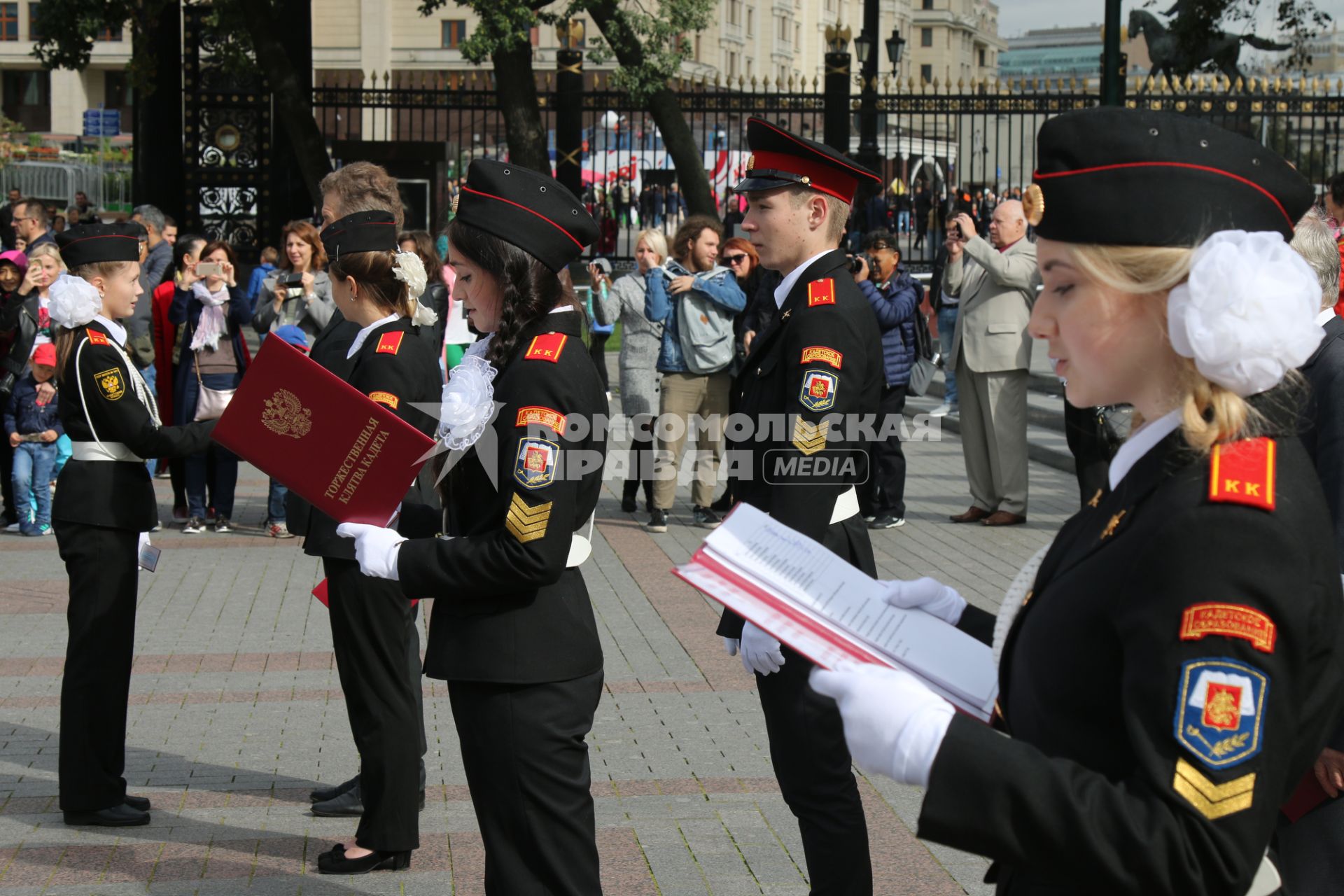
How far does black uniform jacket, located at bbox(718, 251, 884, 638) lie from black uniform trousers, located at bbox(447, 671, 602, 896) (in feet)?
2.41

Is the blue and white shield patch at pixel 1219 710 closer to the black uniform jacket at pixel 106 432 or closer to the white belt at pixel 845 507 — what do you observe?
the white belt at pixel 845 507

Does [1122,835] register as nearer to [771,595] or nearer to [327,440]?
[771,595]

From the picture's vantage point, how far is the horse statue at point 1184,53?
74.1 feet

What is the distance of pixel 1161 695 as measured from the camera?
→ 1.57 meters

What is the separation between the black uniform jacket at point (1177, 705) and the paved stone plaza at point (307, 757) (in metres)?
2.69

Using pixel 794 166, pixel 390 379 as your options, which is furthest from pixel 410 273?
pixel 794 166

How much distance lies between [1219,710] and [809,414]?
6.77ft

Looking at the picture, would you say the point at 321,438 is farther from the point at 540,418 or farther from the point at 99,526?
the point at 99,526

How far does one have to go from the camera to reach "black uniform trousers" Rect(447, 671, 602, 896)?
304 centimetres

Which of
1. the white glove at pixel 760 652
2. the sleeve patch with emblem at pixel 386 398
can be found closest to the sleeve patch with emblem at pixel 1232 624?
the white glove at pixel 760 652

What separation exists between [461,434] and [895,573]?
597 centimetres

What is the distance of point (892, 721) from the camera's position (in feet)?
5.47

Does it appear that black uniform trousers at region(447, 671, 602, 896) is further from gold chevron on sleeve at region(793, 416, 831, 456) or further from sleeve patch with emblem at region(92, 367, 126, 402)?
sleeve patch with emblem at region(92, 367, 126, 402)

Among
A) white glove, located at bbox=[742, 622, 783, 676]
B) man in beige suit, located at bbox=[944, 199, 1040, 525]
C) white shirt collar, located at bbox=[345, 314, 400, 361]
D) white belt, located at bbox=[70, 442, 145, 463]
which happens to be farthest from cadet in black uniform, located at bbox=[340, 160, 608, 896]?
man in beige suit, located at bbox=[944, 199, 1040, 525]
